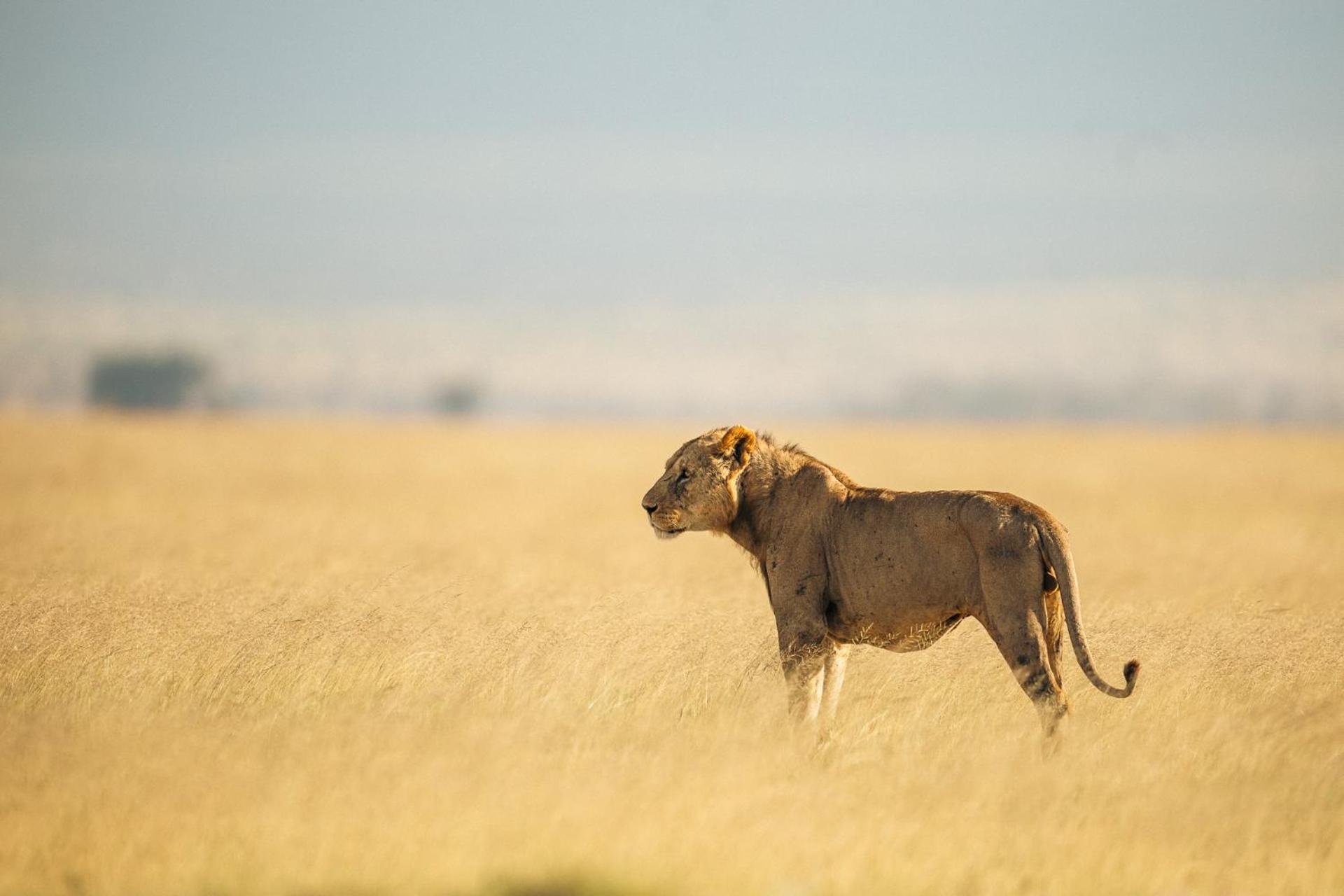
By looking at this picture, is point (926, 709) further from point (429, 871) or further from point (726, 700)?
point (429, 871)

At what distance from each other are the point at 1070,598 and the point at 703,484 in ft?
8.85

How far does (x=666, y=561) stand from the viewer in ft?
68.5

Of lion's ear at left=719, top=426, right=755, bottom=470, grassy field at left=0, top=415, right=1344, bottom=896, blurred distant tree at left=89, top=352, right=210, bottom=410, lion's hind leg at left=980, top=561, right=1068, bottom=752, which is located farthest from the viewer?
blurred distant tree at left=89, top=352, right=210, bottom=410

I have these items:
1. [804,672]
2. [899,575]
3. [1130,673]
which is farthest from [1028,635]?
[804,672]

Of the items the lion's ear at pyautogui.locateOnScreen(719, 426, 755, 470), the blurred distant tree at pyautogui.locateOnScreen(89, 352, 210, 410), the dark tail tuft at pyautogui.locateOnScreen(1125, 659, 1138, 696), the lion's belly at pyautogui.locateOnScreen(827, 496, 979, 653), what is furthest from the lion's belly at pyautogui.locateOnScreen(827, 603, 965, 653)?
the blurred distant tree at pyautogui.locateOnScreen(89, 352, 210, 410)

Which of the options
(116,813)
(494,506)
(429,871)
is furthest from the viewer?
(494,506)

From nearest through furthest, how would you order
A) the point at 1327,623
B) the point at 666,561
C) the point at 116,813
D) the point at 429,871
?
the point at 429,871 → the point at 116,813 → the point at 1327,623 → the point at 666,561

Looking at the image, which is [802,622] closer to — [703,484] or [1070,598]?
[703,484]

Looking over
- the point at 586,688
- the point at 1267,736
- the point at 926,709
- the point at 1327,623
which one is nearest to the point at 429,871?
the point at 586,688

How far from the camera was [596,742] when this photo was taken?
26.3 feet

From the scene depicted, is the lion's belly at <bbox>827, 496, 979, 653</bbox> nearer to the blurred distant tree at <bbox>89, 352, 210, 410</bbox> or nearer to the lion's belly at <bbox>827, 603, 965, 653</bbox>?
the lion's belly at <bbox>827, 603, 965, 653</bbox>

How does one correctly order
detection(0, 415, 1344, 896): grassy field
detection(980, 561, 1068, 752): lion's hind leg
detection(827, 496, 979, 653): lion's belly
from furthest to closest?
Result: detection(827, 496, 979, 653): lion's belly, detection(980, 561, 1068, 752): lion's hind leg, detection(0, 415, 1344, 896): grassy field

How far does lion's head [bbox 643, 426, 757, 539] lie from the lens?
371 inches

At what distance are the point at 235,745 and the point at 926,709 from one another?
447cm
